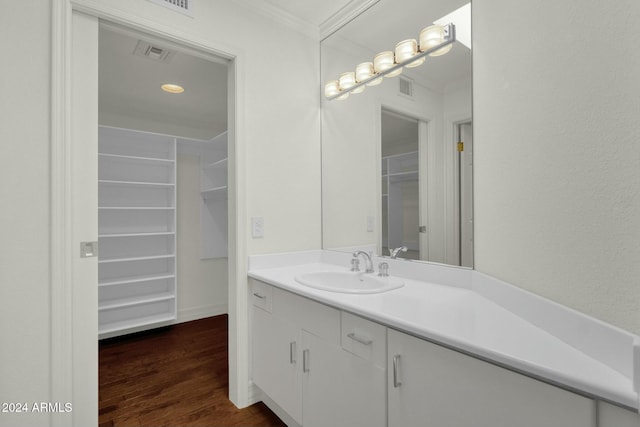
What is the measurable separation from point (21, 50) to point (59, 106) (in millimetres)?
252

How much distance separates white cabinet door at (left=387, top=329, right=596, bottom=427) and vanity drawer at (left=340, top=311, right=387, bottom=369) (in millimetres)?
36

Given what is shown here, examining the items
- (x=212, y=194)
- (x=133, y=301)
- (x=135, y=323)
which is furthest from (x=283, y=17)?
(x=135, y=323)

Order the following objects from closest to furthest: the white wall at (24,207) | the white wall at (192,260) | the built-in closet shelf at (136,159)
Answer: the white wall at (24,207) → the built-in closet shelf at (136,159) → the white wall at (192,260)

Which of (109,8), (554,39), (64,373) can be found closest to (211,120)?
(109,8)

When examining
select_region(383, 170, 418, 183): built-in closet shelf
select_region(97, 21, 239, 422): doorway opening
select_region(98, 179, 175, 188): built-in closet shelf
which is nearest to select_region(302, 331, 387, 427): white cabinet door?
select_region(383, 170, 418, 183): built-in closet shelf

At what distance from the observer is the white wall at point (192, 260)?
11.4 ft

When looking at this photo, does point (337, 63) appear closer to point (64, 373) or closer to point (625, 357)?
point (625, 357)

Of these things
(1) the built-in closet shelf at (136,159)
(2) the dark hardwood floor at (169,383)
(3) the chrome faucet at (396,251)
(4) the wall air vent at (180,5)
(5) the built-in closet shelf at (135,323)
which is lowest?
(2) the dark hardwood floor at (169,383)

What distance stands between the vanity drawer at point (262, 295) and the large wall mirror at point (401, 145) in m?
0.61

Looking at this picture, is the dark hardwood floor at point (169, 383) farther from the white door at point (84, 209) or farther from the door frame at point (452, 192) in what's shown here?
the door frame at point (452, 192)

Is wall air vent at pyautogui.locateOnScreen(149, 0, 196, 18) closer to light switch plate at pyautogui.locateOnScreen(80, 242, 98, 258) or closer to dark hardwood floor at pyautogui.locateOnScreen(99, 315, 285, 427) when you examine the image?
light switch plate at pyautogui.locateOnScreen(80, 242, 98, 258)

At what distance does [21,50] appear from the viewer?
52.0 inches

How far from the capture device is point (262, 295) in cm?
182

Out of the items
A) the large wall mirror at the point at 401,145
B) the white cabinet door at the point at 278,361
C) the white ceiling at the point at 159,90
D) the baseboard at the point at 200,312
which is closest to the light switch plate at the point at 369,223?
the large wall mirror at the point at 401,145
